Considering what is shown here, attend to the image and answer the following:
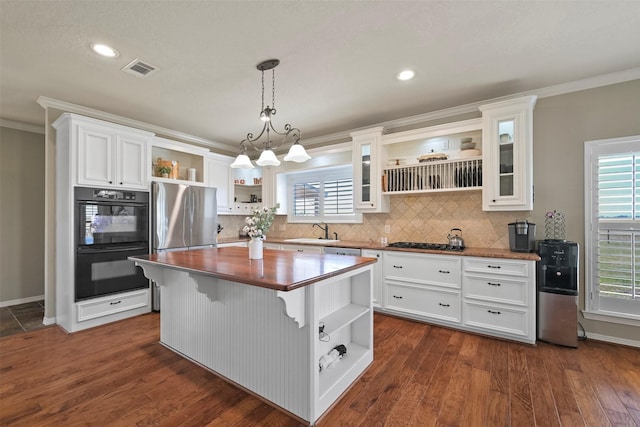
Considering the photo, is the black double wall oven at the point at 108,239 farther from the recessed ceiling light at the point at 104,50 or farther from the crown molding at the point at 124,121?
Answer: the recessed ceiling light at the point at 104,50

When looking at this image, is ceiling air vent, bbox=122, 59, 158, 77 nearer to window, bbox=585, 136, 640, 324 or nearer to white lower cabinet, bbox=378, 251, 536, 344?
white lower cabinet, bbox=378, 251, 536, 344

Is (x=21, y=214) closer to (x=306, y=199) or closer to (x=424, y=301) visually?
(x=306, y=199)

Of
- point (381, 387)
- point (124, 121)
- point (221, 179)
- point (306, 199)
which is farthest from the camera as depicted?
point (306, 199)

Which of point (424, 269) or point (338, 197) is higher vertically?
point (338, 197)

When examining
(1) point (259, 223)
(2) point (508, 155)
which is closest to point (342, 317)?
(1) point (259, 223)

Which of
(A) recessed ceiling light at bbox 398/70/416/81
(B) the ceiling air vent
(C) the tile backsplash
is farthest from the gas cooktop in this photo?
(B) the ceiling air vent

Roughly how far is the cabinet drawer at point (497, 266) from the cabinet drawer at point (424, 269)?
13 centimetres

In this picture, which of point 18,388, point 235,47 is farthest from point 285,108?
point 18,388

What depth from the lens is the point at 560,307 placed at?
2.65 m

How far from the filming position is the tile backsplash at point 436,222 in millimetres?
3291

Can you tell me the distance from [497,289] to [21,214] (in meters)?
6.27

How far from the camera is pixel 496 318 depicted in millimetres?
2830

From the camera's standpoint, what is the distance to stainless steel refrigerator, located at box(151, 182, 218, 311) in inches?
145

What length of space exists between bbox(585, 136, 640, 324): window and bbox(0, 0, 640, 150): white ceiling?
2.59ft
